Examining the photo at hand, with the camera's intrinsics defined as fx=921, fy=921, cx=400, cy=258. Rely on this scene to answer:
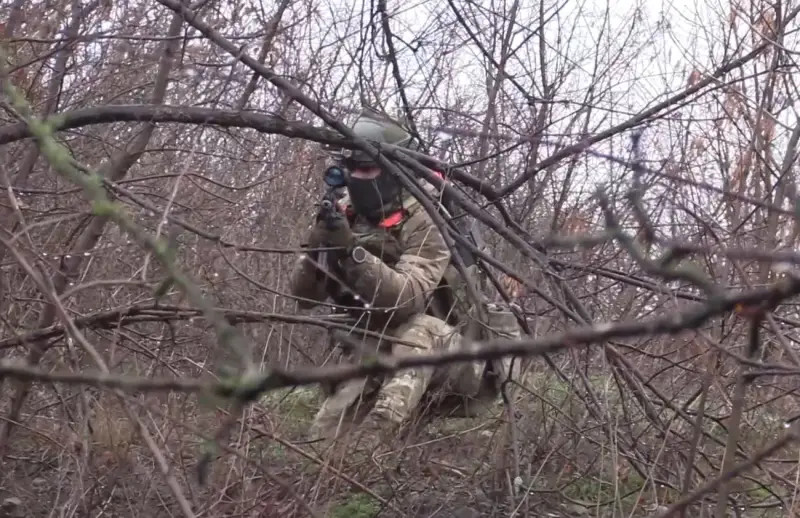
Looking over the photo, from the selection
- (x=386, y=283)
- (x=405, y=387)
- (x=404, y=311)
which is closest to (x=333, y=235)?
(x=386, y=283)

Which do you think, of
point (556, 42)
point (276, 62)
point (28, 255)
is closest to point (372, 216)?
point (276, 62)

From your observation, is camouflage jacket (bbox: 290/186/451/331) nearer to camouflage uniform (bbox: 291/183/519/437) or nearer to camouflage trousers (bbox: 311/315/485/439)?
camouflage uniform (bbox: 291/183/519/437)

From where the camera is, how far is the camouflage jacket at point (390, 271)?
3.73 meters

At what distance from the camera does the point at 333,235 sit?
3.62 meters

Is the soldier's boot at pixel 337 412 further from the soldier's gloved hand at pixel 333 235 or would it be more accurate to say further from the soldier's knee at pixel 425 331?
the soldier's gloved hand at pixel 333 235

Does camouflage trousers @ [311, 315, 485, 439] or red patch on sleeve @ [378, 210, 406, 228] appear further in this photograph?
red patch on sleeve @ [378, 210, 406, 228]

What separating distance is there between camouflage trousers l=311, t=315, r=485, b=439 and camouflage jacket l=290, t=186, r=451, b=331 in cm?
12

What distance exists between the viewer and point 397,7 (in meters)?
3.51

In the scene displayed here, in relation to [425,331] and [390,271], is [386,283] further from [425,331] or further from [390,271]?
[425,331]

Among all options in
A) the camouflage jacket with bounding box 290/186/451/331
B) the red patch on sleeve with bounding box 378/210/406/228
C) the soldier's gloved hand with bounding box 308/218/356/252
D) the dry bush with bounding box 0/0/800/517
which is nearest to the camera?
the dry bush with bounding box 0/0/800/517

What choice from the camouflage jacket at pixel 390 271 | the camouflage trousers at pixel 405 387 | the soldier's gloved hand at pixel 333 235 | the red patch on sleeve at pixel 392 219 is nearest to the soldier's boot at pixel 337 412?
the camouflage trousers at pixel 405 387

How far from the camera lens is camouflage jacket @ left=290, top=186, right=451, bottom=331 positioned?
3729mm

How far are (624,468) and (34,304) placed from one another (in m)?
2.32

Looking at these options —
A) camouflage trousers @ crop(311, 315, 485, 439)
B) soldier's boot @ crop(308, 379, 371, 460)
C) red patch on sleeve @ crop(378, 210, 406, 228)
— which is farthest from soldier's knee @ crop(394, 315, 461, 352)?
red patch on sleeve @ crop(378, 210, 406, 228)
